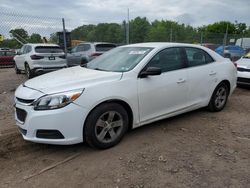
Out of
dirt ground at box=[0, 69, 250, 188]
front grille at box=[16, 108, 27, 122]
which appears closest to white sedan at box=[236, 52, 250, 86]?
dirt ground at box=[0, 69, 250, 188]

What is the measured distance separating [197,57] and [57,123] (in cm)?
301

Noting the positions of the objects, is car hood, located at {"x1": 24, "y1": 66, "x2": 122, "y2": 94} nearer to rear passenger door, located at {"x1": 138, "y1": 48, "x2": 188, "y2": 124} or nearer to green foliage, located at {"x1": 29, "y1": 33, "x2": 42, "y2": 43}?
rear passenger door, located at {"x1": 138, "y1": 48, "x2": 188, "y2": 124}

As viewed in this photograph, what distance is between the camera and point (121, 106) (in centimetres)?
357

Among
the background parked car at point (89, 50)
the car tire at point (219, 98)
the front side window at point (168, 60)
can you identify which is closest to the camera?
the front side window at point (168, 60)

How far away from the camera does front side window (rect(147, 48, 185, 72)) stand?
4.07 metres

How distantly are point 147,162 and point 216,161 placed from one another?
0.93m

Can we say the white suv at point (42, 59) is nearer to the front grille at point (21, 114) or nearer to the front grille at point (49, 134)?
the front grille at point (21, 114)

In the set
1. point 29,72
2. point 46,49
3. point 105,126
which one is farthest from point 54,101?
point 29,72

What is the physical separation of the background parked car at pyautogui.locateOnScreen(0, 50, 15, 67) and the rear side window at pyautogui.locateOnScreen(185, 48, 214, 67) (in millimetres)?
16014

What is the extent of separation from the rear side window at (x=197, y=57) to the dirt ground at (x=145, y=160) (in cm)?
119

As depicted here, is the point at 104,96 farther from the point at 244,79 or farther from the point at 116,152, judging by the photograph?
the point at 244,79

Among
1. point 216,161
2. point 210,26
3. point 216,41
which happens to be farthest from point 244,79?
point 210,26

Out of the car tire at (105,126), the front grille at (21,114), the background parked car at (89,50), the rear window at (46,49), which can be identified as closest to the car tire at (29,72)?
the rear window at (46,49)

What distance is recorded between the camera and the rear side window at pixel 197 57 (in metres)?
4.57
